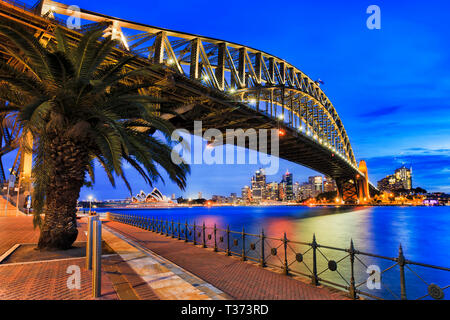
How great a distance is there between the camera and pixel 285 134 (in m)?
42.9

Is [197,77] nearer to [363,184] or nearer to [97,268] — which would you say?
[97,268]

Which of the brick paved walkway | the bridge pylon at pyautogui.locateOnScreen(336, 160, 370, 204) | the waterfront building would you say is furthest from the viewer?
the waterfront building

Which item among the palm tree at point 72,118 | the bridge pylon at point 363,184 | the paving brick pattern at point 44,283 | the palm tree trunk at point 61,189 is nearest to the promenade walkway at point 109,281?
the paving brick pattern at point 44,283

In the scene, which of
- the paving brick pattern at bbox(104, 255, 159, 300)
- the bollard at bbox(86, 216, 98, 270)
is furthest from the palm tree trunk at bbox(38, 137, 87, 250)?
the bollard at bbox(86, 216, 98, 270)

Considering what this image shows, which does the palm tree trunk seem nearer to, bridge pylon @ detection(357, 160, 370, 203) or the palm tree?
the palm tree

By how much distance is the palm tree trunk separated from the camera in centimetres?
1015

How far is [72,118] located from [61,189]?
2716 mm

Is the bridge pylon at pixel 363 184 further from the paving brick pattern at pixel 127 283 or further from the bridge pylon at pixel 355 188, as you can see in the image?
the paving brick pattern at pixel 127 283

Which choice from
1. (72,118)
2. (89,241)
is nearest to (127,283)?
(89,241)

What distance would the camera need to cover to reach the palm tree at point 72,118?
881 cm
